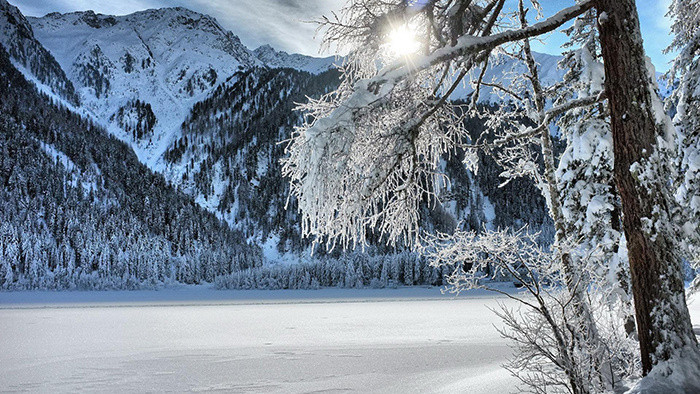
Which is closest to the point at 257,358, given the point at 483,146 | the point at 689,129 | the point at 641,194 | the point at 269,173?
the point at 483,146

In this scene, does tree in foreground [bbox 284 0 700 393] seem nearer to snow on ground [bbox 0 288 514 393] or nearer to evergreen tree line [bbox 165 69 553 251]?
snow on ground [bbox 0 288 514 393]

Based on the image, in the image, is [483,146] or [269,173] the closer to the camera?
[483,146]

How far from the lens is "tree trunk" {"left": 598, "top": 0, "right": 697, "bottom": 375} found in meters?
3.71

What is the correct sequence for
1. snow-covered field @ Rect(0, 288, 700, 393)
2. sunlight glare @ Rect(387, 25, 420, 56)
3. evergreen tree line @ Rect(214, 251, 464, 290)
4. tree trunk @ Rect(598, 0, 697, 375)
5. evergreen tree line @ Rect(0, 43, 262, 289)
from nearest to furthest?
tree trunk @ Rect(598, 0, 697, 375)
sunlight glare @ Rect(387, 25, 420, 56)
snow-covered field @ Rect(0, 288, 700, 393)
evergreen tree line @ Rect(214, 251, 464, 290)
evergreen tree line @ Rect(0, 43, 262, 289)

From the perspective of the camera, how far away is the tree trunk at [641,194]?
3715mm

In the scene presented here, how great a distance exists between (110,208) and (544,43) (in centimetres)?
9665

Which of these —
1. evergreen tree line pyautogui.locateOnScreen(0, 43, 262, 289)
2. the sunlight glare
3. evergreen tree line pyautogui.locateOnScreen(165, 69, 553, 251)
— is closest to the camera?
the sunlight glare

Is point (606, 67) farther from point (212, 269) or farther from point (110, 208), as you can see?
point (110, 208)

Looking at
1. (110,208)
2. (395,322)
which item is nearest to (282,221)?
(110,208)

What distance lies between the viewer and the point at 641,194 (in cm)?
387

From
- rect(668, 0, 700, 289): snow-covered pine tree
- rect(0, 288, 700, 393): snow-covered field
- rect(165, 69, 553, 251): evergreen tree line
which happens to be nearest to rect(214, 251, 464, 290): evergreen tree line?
rect(165, 69, 553, 251): evergreen tree line

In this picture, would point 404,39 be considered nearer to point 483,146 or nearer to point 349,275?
point 483,146

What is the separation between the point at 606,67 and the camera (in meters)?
4.14

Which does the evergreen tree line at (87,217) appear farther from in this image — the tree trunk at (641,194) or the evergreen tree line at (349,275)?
the tree trunk at (641,194)
